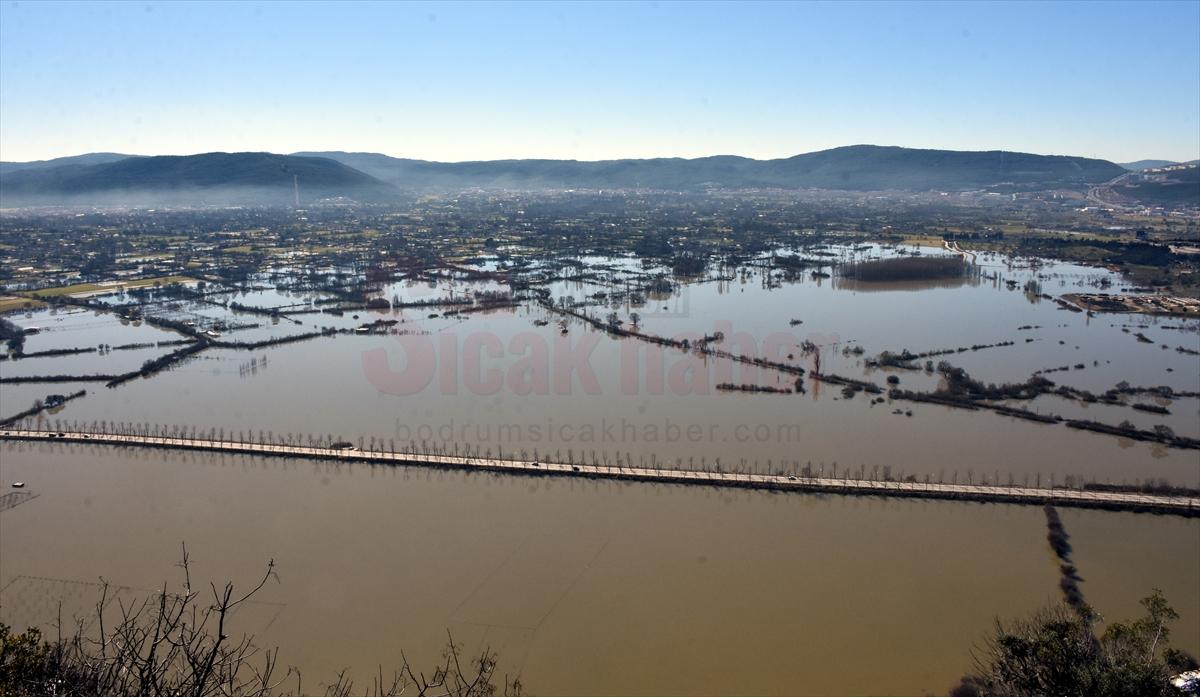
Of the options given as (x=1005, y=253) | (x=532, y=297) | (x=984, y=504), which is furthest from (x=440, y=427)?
(x=1005, y=253)

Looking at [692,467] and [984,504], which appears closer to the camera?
[984,504]

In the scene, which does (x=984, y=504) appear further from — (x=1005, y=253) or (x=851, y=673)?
(x=1005, y=253)

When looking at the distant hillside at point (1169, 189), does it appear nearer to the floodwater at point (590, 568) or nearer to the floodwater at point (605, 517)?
the floodwater at point (605, 517)

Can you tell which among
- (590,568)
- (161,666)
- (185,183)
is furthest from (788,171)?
(161,666)

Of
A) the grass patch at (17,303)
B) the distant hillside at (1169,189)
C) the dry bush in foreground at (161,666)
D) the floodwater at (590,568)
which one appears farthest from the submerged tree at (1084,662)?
the distant hillside at (1169,189)

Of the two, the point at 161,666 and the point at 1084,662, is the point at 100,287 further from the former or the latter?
the point at 1084,662

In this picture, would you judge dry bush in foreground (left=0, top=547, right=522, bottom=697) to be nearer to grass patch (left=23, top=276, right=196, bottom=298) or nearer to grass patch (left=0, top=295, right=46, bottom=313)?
grass patch (left=0, top=295, right=46, bottom=313)
